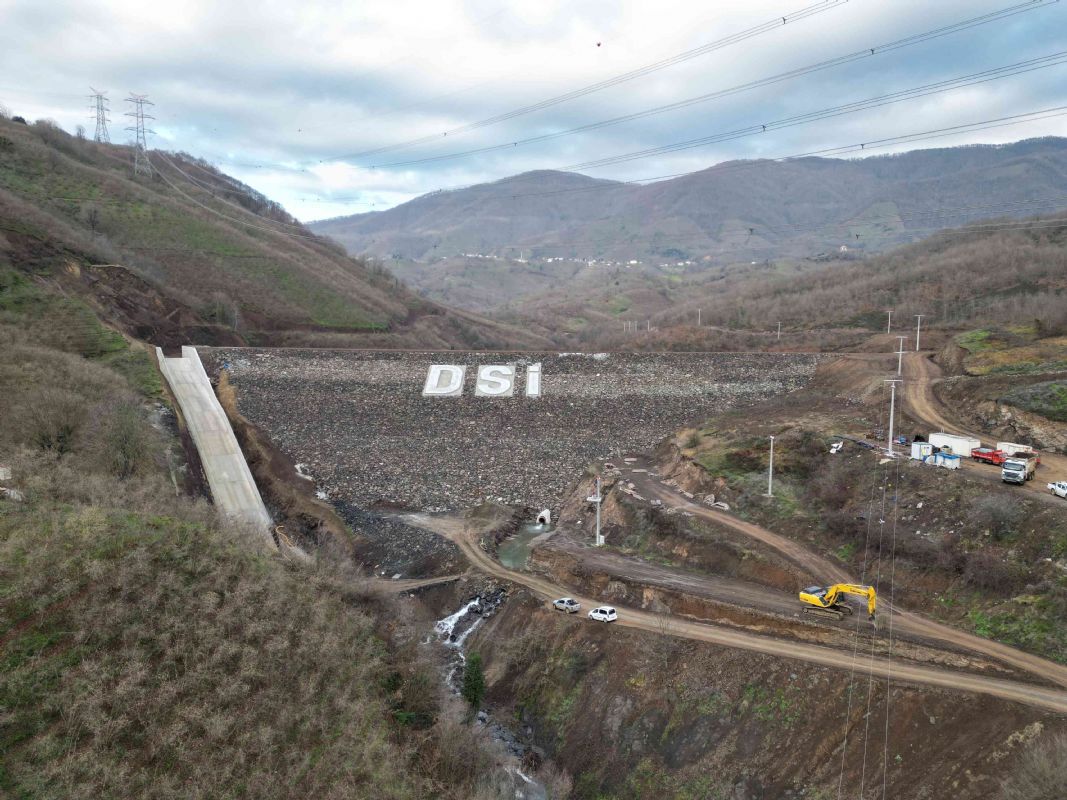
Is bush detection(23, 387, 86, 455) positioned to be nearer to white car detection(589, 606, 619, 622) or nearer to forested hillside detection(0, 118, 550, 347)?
white car detection(589, 606, 619, 622)

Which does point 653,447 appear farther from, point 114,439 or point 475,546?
point 114,439

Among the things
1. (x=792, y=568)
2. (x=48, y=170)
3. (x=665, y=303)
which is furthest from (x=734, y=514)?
(x=665, y=303)

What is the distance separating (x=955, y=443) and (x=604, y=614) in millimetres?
15318

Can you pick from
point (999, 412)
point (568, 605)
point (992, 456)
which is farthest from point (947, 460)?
point (568, 605)

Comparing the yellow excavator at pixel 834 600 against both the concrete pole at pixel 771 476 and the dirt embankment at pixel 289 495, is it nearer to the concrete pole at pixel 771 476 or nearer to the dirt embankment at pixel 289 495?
the concrete pole at pixel 771 476

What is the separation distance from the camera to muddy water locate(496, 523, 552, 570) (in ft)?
84.3

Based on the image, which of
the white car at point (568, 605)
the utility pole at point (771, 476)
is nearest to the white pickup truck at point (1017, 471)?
the utility pole at point (771, 476)

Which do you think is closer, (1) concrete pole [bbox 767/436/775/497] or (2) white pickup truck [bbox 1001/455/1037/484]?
(2) white pickup truck [bbox 1001/455/1037/484]

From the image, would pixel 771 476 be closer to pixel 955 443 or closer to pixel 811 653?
pixel 955 443

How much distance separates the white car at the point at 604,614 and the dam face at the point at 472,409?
11.2 meters

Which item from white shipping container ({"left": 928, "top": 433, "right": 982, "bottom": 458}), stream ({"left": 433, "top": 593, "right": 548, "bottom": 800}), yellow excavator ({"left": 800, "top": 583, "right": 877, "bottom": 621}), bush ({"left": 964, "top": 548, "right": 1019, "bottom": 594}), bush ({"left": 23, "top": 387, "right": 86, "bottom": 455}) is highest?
bush ({"left": 23, "top": 387, "right": 86, "bottom": 455})

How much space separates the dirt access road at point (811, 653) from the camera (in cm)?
1380

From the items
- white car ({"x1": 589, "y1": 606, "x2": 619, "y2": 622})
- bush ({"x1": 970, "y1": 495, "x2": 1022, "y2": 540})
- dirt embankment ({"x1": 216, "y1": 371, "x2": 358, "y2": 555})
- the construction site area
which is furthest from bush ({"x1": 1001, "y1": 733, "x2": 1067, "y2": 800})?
dirt embankment ({"x1": 216, "y1": 371, "x2": 358, "y2": 555})

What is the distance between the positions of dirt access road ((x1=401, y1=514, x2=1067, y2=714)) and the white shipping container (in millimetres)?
12158
